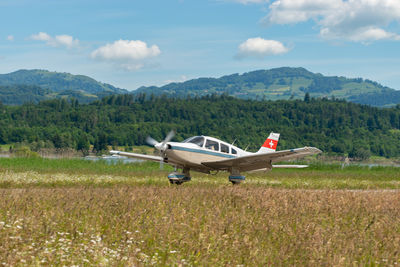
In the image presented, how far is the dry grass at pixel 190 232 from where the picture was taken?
5.15m

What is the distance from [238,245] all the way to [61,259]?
7.19ft

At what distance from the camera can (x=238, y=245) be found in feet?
19.0

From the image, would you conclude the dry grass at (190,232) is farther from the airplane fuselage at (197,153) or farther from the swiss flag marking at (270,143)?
the swiss flag marking at (270,143)

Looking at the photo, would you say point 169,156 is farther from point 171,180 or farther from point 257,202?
point 257,202

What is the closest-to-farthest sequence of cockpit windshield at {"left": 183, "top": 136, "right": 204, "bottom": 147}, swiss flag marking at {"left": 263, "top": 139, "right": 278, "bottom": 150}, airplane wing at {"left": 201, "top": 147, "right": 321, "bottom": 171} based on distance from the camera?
airplane wing at {"left": 201, "top": 147, "right": 321, "bottom": 171} < cockpit windshield at {"left": 183, "top": 136, "right": 204, "bottom": 147} < swiss flag marking at {"left": 263, "top": 139, "right": 278, "bottom": 150}

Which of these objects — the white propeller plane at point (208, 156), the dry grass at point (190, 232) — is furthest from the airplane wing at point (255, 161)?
the dry grass at point (190, 232)

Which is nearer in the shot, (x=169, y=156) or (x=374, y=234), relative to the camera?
(x=374, y=234)

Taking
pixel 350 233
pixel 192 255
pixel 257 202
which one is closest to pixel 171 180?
pixel 257 202

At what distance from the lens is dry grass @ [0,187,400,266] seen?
203 inches

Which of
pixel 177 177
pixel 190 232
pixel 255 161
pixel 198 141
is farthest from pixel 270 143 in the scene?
pixel 190 232

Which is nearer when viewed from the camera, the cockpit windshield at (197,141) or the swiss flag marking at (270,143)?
the cockpit windshield at (197,141)

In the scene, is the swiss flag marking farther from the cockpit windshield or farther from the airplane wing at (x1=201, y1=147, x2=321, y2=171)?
the cockpit windshield

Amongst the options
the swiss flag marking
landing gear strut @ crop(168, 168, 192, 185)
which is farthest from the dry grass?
the swiss flag marking

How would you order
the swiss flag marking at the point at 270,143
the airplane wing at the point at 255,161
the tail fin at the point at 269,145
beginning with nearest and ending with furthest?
1. the airplane wing at the point at 255,161
2. the tail fin at the point at 269,145
3. the swiss flag marking at the point at 270,143
